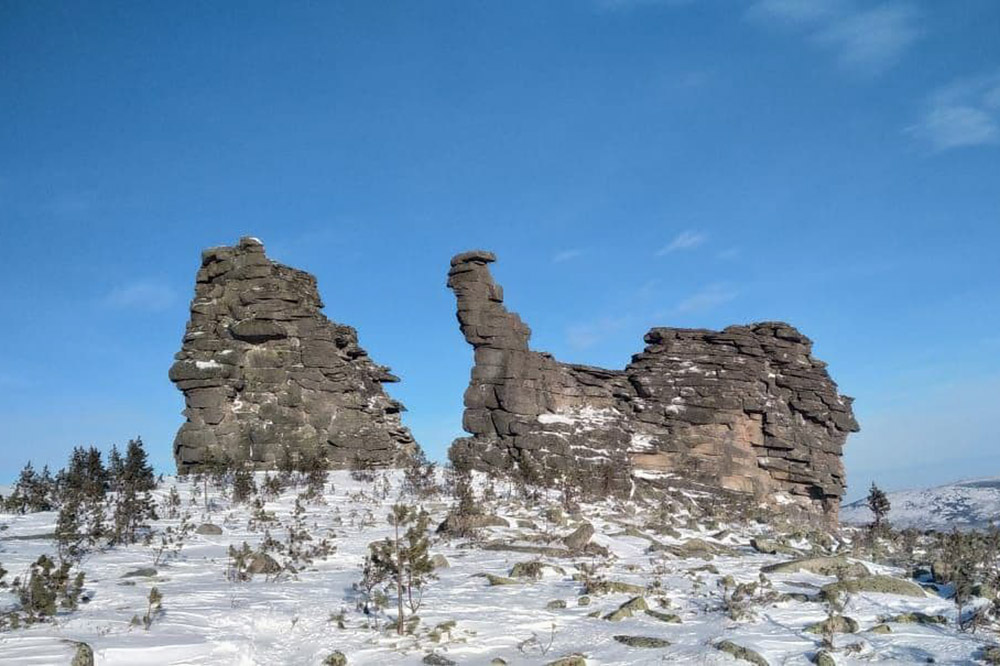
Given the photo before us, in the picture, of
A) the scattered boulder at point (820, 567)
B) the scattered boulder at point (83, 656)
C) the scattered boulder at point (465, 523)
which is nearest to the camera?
the scattered boulder at point (83, 656)

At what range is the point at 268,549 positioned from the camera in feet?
44.2

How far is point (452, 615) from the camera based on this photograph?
9.66 metres

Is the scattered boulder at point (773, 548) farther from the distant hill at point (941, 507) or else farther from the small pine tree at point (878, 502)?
the distant hill at point (941, 507)

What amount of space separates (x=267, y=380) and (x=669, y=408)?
19482mm

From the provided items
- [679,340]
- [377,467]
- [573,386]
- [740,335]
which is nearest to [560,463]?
[573,386]

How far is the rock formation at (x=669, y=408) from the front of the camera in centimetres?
3309

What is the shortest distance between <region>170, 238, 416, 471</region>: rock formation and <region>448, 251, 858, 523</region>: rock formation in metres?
5.00

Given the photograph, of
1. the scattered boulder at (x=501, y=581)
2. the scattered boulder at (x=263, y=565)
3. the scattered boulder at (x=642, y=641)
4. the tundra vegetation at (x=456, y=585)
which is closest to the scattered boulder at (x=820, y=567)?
the tundra vegetation at (x=456, y=585)

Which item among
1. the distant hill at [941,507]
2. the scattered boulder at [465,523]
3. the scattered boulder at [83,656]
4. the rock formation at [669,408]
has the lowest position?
the distant hill at [941,507]

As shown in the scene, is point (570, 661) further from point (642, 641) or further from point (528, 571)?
point (528, 571)

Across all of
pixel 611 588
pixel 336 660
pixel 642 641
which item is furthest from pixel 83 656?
pixel 611 588

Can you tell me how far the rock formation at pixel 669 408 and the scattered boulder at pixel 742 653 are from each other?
872 inches

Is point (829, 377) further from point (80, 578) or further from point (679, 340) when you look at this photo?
point (80, 578)

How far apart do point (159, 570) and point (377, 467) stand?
59.3 ft
